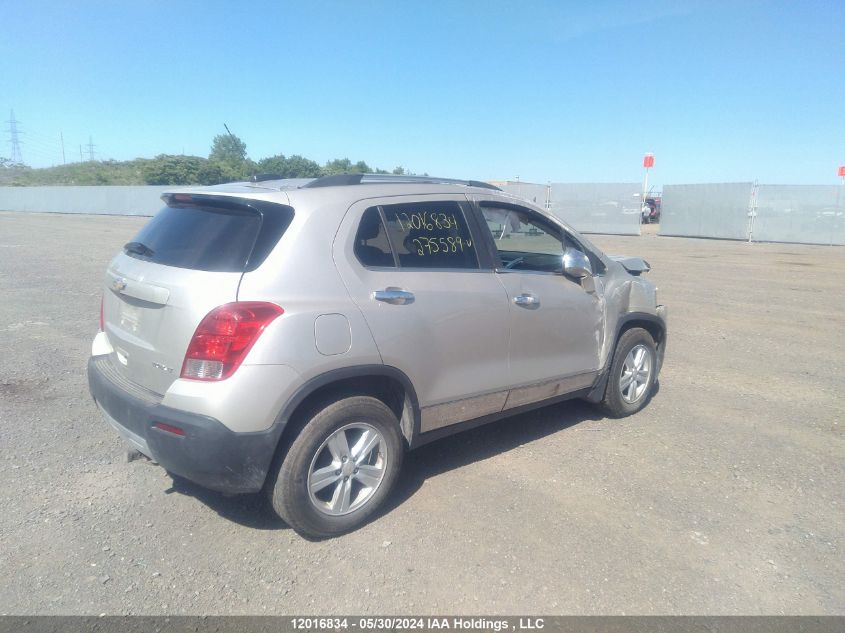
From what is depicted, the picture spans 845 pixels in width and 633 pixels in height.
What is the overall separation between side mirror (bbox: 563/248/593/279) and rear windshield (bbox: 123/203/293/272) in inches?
82.2

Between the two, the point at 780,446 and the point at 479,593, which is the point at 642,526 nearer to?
the point at 479,593

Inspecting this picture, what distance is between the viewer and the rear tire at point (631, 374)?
5.14 meters

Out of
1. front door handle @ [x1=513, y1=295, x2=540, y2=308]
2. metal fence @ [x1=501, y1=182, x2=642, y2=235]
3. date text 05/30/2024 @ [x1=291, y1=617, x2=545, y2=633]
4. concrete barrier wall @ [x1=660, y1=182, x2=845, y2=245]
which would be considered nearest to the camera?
date text 05/30/2024 @ [x1=291, y1=617, x2=545, y2=633]

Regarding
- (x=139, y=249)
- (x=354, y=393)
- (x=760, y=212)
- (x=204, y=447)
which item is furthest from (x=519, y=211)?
(x=760, y=212)

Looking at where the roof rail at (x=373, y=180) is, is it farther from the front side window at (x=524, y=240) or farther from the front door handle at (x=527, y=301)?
the front door handle at (x=527, y=301)

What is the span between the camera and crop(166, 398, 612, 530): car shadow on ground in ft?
12.4

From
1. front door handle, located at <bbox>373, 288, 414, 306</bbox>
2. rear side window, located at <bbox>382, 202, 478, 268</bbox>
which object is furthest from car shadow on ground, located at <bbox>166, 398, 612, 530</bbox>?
rear side window, located at <bbox>382, 202, 478, 268</bbox>

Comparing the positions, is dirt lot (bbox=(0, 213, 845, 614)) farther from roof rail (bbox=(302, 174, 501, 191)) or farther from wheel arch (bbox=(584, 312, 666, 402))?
roof rail (bbox=(302, 174, 501, 191))

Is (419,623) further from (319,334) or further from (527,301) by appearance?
(527,301)

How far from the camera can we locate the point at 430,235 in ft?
13.0

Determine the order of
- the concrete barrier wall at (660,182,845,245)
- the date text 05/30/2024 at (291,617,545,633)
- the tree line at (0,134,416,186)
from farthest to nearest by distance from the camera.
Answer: the tree line at (0,134,416,186) → the concrete barrier wall at (660,182,845,245) → the date text 05/30/2024 at (291,617,545,633)

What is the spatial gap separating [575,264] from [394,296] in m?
1.61

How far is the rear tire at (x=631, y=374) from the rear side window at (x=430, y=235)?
173 centimetres

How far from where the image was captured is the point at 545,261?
16.1 feet
